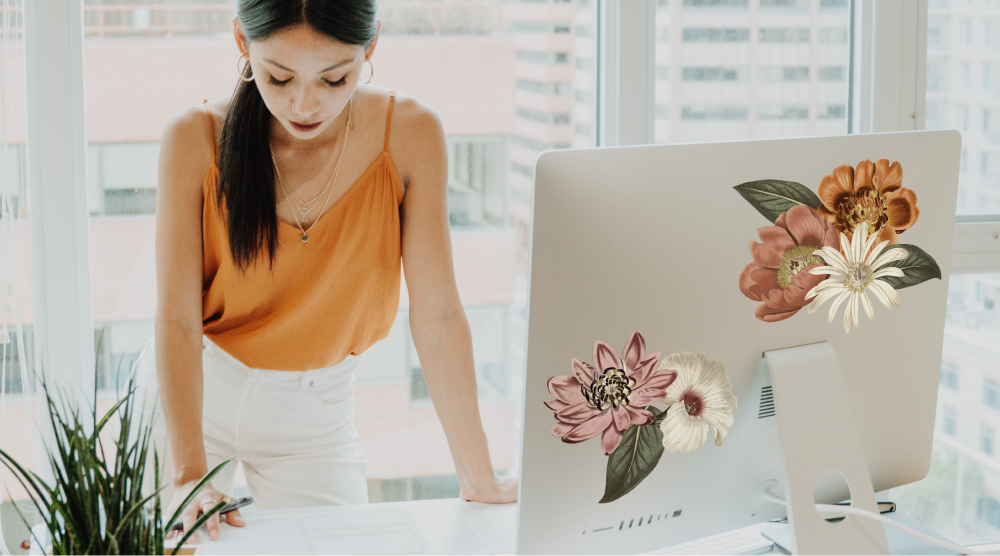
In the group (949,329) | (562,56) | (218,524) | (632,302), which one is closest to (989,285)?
(949,329)

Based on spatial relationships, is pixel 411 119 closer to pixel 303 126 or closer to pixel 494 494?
pixel 303 126

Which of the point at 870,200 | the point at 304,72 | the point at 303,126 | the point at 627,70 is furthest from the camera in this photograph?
the point at 627,70

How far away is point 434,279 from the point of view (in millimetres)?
1438

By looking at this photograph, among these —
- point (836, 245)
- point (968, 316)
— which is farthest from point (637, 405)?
point (968, 316)

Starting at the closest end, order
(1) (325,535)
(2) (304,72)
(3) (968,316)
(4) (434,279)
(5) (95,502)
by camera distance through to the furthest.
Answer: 1. (5) (95,502)
2. (1) (325,535)
3. (2) (304,72)
4. (4) (434,279)
5. (3) (968,316)

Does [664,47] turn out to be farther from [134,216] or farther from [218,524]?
[218,524]

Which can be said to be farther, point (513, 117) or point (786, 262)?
point (513, 117)

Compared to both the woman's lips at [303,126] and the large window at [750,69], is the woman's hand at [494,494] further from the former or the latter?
the large window at [750,69]

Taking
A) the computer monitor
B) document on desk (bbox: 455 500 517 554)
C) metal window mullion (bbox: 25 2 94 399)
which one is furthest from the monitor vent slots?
metal window mullion (bbox: 25 2 94 399)

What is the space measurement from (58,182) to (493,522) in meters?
1.14

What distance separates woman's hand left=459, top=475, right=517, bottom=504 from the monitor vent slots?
0.46 metres

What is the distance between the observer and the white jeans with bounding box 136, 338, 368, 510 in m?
1.45

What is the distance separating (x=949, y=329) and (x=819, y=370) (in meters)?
1.36

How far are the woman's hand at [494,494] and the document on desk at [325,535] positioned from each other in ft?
0.41
